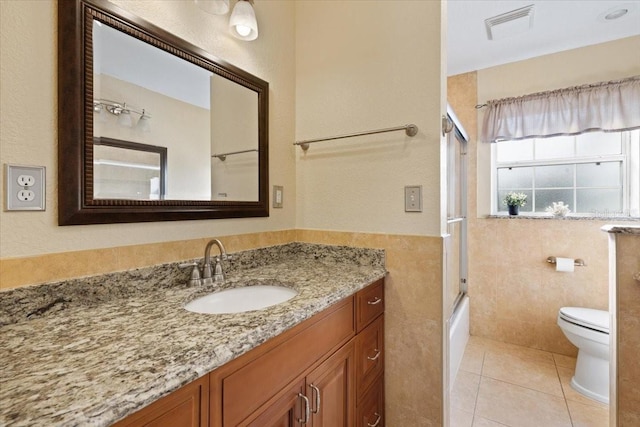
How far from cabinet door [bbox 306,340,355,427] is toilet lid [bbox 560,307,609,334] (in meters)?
1.72

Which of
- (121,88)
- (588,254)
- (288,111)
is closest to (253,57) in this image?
(288,111)

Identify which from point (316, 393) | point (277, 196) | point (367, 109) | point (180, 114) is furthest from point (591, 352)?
point (180, 114)

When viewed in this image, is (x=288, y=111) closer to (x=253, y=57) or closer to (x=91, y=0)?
(x=253, y=57)

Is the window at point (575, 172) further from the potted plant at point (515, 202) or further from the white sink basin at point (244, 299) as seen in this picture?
the white sink basin at point (244, 299)

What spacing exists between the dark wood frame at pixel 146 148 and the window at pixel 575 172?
2.70 meters

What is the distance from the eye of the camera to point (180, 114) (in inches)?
45.4

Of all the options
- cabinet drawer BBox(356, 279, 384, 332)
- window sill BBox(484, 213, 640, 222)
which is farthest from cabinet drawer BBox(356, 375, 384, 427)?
window sill BBox(484, 213, 640, 222)

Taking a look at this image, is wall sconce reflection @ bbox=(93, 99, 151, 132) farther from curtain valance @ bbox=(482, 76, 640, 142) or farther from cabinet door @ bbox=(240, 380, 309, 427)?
curtain valance @ bbox=(482, 76, 640, 142)

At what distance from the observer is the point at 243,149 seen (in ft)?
4.68

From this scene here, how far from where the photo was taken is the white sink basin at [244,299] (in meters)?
1.07

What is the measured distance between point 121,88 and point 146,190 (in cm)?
34

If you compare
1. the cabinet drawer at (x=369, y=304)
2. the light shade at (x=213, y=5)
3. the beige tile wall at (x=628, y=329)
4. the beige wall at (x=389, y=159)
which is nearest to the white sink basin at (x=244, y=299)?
the cabinet drawer at (x=369, y=304)

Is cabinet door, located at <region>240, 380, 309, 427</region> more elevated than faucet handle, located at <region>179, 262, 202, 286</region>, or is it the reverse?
faucet handle, located at <region>179, 262, 202, 286</region>

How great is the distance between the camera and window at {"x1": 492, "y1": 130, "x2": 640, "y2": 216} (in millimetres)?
2285
